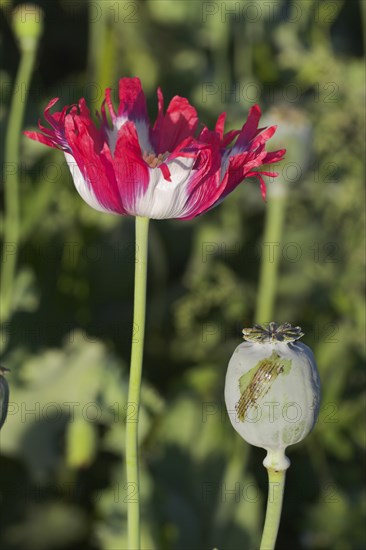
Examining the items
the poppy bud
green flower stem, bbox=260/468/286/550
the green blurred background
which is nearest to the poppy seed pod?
green flower stem, bbox=260/468/286/550

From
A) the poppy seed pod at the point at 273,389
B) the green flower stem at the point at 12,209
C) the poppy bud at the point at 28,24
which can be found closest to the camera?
the poppy seed pod at the point at 273,389

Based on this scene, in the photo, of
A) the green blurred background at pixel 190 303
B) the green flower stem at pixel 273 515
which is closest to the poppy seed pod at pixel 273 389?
the green flower stem at pixel 273 515

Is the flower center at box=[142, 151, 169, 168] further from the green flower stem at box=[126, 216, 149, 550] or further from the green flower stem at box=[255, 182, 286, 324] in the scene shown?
the green flower stem at box=[255, 182, 286, 324]

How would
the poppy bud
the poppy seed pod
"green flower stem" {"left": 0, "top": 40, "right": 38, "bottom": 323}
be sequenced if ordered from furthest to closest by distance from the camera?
"green flower stem" {"left": 0, "top": 40, "right": 38, "bottom": 323}
the poppy bud
the poppy seed pod

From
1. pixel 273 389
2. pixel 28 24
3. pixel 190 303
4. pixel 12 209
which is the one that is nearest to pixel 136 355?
pixel 273 389

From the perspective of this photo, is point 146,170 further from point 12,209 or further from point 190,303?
point 190,303

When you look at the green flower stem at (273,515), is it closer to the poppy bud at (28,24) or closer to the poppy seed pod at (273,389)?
the poppy seed pod at (273,389)

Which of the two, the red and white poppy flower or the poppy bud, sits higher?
the poppy bud
